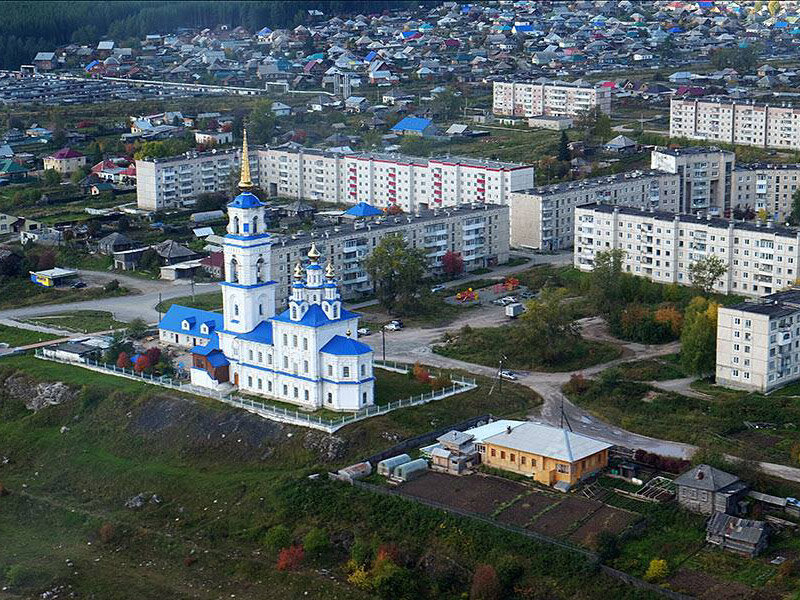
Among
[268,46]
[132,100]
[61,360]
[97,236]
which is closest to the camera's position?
[61,360]

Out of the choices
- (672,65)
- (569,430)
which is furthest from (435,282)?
(672,65)

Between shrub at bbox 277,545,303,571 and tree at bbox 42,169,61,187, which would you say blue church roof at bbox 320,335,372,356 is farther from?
tree at bbox 42,169,61,187

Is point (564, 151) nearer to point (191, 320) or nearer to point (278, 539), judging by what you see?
point (191, 320)

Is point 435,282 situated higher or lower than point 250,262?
lower

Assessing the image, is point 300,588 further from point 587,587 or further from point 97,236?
point 97,236

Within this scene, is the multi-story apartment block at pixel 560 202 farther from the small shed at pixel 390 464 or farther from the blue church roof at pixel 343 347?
the small shed at pixel 390 464

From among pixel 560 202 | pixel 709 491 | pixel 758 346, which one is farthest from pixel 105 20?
pixel 709 491

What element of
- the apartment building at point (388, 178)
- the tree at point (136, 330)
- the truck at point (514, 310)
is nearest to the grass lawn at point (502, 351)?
the truck at point (514, 310)

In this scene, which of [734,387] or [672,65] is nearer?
[734,387]
